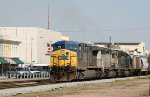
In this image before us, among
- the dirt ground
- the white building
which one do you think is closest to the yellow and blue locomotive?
the dirt ground

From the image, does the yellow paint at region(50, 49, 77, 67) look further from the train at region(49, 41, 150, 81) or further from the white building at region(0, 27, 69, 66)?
the white building at region(0, 27, 69, 66)

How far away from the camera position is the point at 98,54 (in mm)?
48156

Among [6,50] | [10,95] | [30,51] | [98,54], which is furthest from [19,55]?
[10,95]

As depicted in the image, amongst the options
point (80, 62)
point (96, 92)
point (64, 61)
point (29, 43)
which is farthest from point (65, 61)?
point (29, 43)

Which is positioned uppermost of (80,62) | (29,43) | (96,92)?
(29,43)

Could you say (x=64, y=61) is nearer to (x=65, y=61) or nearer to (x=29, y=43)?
(x=65, y=61)

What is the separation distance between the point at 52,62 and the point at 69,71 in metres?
2.59

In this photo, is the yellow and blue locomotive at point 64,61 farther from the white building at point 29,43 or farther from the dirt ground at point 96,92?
the white building at point 29,43

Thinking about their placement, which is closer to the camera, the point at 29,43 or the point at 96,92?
the point at 96,92

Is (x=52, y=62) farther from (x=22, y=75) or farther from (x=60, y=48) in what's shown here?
(x=22, y=75)

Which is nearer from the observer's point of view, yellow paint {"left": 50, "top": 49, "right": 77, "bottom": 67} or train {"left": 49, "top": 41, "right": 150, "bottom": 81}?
train {"left": 49, "top": 41, "right": 150, "bottom": 81}

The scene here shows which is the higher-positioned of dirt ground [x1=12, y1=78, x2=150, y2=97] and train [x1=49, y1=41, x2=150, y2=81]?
train [x1=49, y1=41, x2=150, y2=81]

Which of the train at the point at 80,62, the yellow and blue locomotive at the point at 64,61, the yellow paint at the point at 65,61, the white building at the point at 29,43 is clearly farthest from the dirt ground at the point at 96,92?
the white building at the point at 29,43

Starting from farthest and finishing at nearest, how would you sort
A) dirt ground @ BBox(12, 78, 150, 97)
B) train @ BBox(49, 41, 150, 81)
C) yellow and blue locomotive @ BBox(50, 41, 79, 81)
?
train @ BBox(49, 41, 150, 81) < yellow and blue locomotive @ BBox(50, 41, 79, 81) < dirt ground @ BBox(12, 78, 150, 97)
